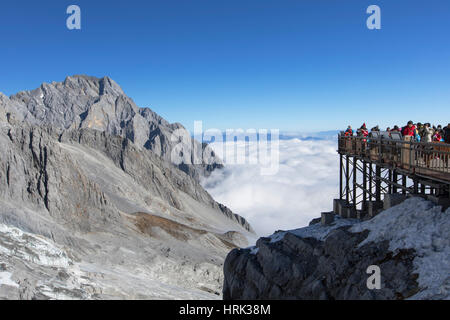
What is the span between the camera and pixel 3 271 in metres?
20.3

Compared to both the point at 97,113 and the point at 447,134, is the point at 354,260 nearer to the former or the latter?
the point at 447,134

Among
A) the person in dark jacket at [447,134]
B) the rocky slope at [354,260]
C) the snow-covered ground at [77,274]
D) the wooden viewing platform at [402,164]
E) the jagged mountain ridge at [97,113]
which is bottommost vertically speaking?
the snow-covered ground at [77,274]

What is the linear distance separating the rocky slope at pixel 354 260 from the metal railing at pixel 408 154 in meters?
1.26

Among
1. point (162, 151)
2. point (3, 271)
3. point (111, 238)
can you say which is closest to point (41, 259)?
point (3, 271)

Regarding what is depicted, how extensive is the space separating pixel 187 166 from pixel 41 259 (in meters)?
154

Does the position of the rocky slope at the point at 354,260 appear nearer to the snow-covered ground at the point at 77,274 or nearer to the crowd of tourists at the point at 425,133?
the crowd of tourists at the point at 425,133

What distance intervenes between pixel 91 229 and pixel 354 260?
1480 inches

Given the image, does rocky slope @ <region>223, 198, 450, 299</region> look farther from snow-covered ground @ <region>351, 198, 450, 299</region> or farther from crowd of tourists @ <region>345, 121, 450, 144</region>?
crowd of tourists @ <region>345, 121, 450, 144</region>

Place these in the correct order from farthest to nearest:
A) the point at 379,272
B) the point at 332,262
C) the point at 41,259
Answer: the point at 41,259 → the point at 332,262 → the point at 379,272

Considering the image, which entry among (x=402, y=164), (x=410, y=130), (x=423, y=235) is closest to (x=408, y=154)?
(x=402, y=164)

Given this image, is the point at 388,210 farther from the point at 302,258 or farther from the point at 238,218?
the point at 238,218

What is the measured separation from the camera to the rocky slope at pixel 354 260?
1052cm

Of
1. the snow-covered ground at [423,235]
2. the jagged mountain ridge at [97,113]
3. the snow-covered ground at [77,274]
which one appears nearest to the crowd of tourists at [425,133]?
the snow-covered ground at [423,235]

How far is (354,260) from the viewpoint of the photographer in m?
12.6
